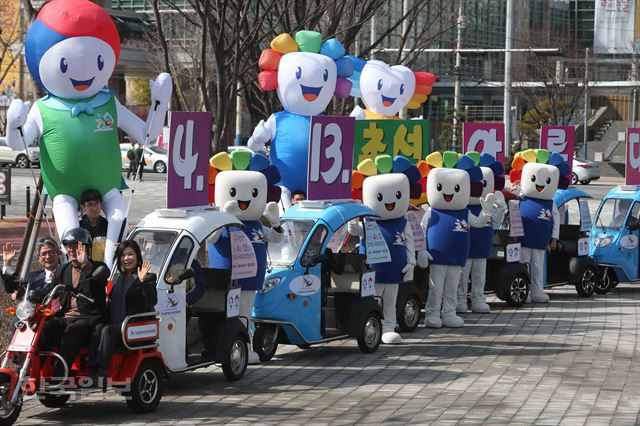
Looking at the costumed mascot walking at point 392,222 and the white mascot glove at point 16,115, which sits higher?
the white mascot glove at point 16,115

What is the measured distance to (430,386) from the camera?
11.2 m

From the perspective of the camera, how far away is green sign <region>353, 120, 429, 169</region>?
16922 mm

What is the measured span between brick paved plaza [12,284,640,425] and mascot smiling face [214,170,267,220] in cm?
152

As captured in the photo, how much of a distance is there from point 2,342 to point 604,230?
10.2 metres

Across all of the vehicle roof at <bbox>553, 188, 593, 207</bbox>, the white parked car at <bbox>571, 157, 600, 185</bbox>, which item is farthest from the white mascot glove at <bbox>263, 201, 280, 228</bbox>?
the white parked car at <bbox>571, 157, 600, 185</bbox>

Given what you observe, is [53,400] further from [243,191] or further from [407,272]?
[407,272]

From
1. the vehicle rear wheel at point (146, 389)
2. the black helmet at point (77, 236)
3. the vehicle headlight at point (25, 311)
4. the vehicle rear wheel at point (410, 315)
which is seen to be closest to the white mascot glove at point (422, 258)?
the vehicle rear wheel at point (410, 315)

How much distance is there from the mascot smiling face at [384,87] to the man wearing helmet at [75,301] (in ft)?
30.0

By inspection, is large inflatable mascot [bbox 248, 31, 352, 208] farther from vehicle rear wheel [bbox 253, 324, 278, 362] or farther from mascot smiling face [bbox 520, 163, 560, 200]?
vehicle rear wheel [bbox 253, 324, 278, 362]

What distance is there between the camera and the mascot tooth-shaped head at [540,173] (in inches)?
667

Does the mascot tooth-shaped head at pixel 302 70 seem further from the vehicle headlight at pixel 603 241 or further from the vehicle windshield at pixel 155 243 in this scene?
the vehicle windshield at pixel 155 243

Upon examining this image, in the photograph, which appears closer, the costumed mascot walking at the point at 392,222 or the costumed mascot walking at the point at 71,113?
the costumed mascot walking at the point at 71,113

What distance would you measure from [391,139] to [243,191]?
543 centimetres

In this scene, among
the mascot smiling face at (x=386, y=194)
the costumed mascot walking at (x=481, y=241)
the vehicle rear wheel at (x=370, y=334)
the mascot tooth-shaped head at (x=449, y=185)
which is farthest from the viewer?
the costumed mascot walking at (x=481, y=241)
